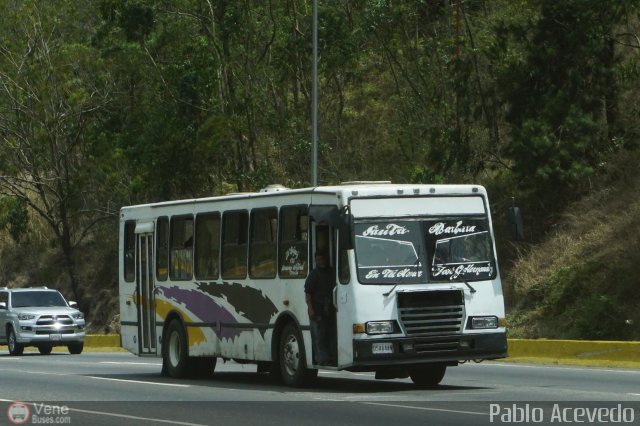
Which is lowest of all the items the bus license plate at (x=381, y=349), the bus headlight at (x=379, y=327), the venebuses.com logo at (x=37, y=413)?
the venebuses.com logo at (x=37, y=413)

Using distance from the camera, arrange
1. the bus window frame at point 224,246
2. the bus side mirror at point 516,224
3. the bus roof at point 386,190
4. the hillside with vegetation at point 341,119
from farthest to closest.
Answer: the hillside with vegetation at point 341,119
the bus window frame at point 224,246
the bus side mirror at point 516,224
the bus roof at point 386,190

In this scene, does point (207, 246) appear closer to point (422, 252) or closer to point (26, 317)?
point (422, 252)

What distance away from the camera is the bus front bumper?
59.6ft

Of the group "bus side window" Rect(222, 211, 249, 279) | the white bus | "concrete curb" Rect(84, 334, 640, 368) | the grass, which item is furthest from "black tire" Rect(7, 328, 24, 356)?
"bus side window" Rect(222, 211, 249, 279)

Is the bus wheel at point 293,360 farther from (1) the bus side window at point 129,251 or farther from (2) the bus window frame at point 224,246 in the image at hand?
(1) the bus side window at point 129,251

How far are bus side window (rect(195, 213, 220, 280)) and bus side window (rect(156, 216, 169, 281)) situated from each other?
48.1 inches

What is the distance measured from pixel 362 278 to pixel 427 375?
237cm

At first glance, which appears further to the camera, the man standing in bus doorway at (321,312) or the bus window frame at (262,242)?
the bus window frame at (262,242)

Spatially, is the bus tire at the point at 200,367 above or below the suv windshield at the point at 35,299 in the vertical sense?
below

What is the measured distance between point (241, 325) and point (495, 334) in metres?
4.33

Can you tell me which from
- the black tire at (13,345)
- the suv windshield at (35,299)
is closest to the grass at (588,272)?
the suv windshield at (35,299)

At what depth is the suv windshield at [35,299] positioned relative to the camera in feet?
122

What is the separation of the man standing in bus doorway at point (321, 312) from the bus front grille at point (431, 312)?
988 mm

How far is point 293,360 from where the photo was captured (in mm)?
19703
